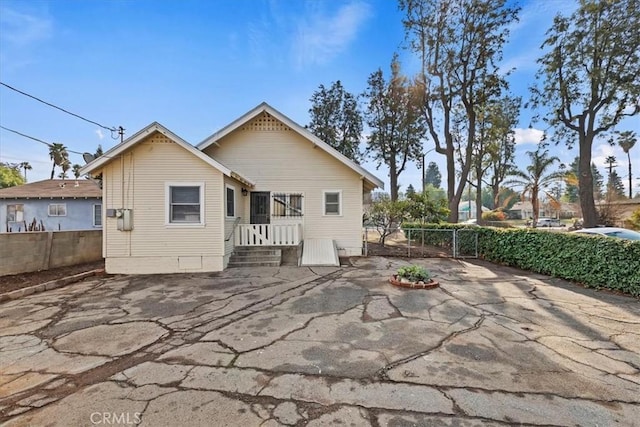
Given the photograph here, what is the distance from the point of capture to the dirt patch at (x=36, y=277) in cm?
676

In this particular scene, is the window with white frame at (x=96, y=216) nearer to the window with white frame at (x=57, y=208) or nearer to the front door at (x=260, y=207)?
the window with white frame at (x=57, y=208)

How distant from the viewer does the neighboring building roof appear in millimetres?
16969

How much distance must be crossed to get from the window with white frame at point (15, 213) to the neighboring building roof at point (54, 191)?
0.67 meters

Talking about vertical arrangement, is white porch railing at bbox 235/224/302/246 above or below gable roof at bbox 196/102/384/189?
below

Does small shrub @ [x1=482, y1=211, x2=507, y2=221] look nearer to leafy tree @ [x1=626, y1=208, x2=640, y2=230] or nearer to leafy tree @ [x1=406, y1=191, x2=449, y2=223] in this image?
leafy tree @ [x1=626, y1=208, x2=640, y2=230]

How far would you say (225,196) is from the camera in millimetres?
9008

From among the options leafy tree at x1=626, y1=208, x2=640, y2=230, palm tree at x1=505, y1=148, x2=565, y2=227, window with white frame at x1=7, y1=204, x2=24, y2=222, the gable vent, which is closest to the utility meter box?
the gable vent

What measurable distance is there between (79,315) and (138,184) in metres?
4.45

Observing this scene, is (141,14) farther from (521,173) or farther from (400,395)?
(521,173)

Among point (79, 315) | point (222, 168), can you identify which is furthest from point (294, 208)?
point (79, 315)

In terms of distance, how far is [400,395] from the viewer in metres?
2.73

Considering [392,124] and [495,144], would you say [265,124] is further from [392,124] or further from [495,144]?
[495,144]

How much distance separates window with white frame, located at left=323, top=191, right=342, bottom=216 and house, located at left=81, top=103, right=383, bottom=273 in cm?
4

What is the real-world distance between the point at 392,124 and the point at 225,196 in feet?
59.7
